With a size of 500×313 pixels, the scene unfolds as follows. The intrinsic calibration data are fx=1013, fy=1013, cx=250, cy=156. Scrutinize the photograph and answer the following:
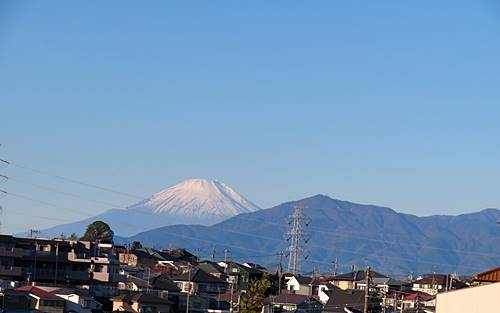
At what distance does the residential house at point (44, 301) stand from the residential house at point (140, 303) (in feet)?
22.3

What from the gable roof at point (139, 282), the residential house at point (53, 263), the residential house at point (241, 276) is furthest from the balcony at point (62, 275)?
the residential house at point (241, 276)

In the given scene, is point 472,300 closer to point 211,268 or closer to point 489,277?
point 489,277

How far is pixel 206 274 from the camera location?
73625mm

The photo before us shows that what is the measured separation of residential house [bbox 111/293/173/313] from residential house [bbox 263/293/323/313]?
6.84m

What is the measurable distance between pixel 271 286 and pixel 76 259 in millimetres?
20382

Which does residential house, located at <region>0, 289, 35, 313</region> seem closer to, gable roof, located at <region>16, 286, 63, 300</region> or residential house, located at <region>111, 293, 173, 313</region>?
gable roof, located at <region>16, 286, 63, 300</region>

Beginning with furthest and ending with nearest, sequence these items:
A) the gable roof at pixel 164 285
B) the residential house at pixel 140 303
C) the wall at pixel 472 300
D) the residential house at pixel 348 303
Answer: the gable roof at pixel 164 285 < the residential house at pixel 348 303 < the residential house at pixel 140 303 < the wall at pixel 472 300

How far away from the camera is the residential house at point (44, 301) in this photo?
43.1 meters

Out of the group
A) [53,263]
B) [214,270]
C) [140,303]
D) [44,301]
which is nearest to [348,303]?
[140,303]

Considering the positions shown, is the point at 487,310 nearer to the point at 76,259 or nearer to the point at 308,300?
the point at 76,259

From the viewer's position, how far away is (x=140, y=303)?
51844 millimetres

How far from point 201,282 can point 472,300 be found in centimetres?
4716

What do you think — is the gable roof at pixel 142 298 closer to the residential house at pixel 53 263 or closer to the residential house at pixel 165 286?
the residential house at pixel 53 263

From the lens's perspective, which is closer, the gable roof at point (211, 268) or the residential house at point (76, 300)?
the residential house at point (76, 300)
